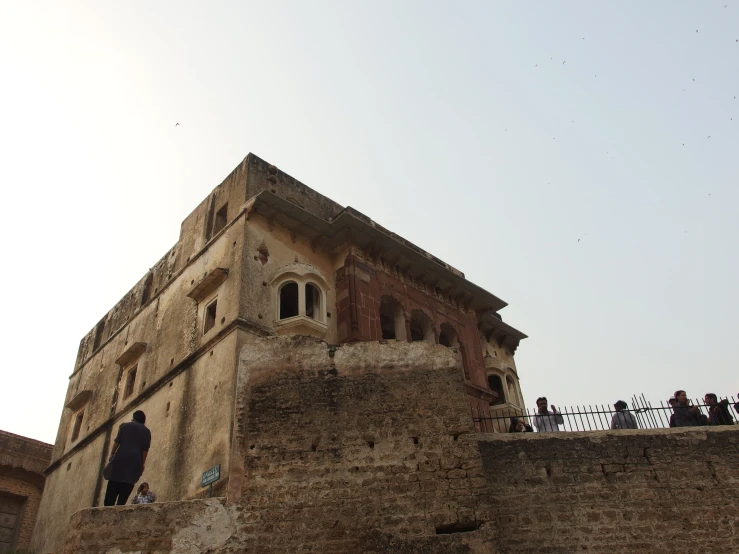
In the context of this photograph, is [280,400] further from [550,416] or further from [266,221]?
[266,221]

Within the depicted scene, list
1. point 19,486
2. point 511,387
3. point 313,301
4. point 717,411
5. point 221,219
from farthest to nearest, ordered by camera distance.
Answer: point 511,387
point 19,486
point 221,219
point 313,301
point 717,411

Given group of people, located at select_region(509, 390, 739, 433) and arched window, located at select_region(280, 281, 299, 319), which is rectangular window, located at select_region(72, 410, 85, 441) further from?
group of people, located at select_region(509, 390, 739, 433)

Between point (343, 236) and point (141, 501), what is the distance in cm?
937

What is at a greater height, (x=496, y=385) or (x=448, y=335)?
(x=448, y=335)

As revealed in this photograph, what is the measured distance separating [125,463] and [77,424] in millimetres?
13404

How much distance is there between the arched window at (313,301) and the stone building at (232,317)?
0.03 metres

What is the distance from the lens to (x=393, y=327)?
18.9 m

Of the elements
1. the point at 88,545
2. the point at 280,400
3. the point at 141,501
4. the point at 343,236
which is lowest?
the point at 88,545

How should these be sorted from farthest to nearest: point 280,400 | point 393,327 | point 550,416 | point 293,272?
point 393,327, point 293,272, point 550,416, point 280,400

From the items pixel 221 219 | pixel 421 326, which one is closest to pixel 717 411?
pixel 421 326

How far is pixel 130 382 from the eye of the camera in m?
18.2

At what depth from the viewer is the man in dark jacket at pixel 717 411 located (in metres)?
9.75

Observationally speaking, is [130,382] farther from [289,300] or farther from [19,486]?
[19,486]

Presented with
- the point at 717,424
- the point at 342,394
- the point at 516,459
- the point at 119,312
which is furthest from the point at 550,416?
the point at 119,312
